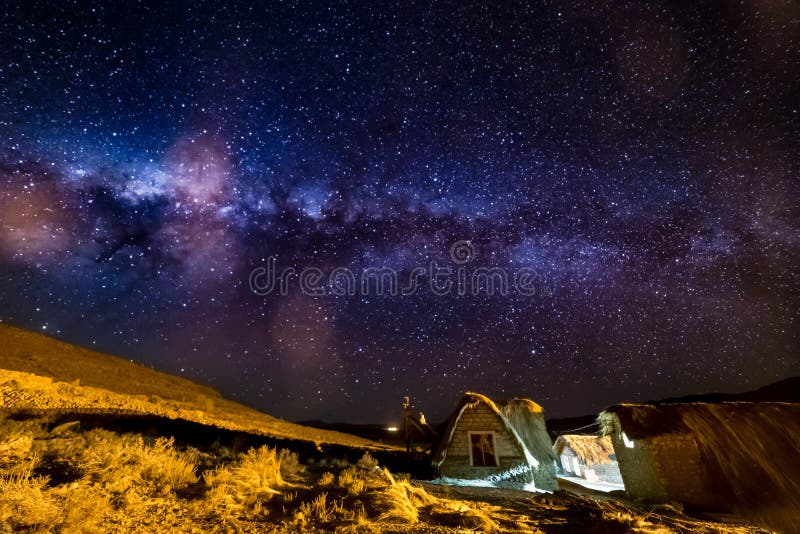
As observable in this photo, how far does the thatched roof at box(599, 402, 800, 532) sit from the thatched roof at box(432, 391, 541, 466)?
14.1ft

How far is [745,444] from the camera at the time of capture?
13328 mm

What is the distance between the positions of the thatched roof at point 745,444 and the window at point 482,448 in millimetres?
5694

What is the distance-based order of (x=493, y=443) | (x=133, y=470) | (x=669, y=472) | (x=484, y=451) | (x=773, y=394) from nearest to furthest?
(x=133, y=470), (x=669, y=472), (x=493, y=443), (x=484, y=451), (x=773, y=394)

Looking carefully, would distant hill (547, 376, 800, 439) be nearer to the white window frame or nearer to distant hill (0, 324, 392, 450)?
the white window frame

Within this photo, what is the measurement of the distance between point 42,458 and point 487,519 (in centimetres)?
792

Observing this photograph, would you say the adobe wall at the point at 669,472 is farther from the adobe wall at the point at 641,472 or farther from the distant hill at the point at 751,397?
the distant hill at the point at 751,397

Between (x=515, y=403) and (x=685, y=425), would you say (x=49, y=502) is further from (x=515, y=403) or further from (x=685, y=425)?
(x=515, y=403)

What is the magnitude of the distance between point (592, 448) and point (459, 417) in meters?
13.4

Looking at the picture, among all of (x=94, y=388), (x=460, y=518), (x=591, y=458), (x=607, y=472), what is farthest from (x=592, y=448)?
(x=94, y=388)

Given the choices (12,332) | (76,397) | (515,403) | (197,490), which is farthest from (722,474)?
(12,332)

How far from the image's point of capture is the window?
16.6 metres

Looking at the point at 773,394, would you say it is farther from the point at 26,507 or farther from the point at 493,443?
the point at 26,507

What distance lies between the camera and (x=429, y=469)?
17422mm

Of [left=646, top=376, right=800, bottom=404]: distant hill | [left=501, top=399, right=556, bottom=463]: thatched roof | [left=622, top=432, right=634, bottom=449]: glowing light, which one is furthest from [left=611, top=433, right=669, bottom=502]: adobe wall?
[left=646, top=376, right=800, bottom=404]: distant hill
